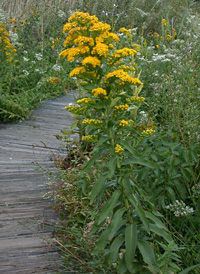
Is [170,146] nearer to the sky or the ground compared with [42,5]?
nearer to the ground

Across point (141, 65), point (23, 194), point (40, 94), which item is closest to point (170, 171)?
point (23, 194)

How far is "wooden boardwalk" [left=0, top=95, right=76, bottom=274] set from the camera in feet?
7.77

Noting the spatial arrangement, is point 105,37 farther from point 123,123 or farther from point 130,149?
point 130,149

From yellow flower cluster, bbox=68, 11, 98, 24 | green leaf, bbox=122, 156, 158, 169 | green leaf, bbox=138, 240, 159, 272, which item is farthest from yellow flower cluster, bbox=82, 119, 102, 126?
green leaf, bbox=138, 240, 159, 272

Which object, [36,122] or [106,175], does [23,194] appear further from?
[36,122]

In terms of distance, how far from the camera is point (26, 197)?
3.06 meters

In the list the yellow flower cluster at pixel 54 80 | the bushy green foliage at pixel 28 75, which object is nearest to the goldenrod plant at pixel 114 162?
the bushy green foliage at pixel 28 75

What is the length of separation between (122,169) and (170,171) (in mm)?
566

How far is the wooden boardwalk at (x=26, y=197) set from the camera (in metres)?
2.37

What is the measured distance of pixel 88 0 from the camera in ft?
27.9

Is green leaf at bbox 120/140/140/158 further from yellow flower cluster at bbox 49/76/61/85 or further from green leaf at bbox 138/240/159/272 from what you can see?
yellow flower cluster at bbox 49/76/61/85

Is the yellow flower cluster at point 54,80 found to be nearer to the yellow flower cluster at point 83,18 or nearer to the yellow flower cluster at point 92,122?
the yellow flower cluster at point 83,18

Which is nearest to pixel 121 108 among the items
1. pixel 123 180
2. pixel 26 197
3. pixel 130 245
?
pixel 123 180

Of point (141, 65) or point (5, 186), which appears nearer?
point (5, 186)
